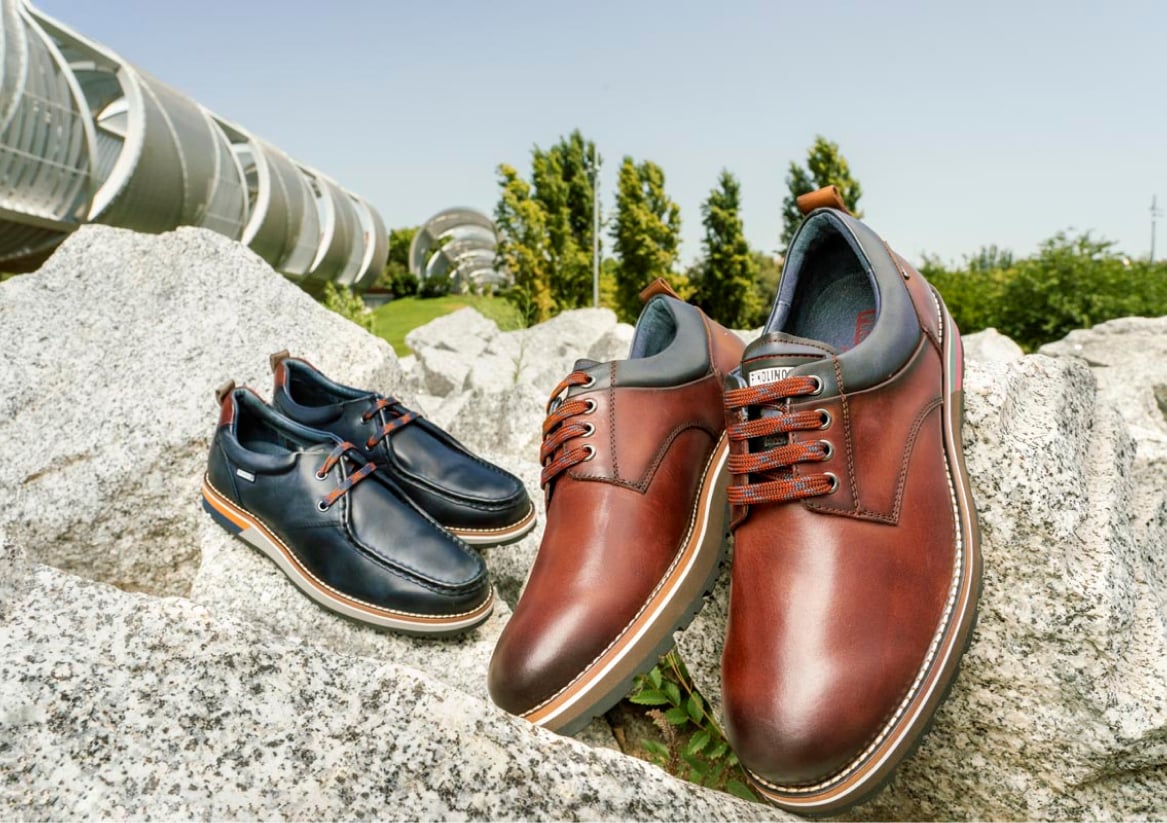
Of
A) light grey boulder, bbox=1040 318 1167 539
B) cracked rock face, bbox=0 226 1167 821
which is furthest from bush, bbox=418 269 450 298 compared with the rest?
cracked rock face, bbox=0 226 1167 821

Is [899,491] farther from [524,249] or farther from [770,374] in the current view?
[524,249]

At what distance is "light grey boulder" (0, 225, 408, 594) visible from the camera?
107 inches

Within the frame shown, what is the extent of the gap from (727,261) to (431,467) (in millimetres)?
22540

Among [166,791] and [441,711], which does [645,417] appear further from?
[166,791]

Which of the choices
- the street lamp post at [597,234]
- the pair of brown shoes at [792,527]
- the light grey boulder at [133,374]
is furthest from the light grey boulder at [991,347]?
the street lamp post at [597,234]

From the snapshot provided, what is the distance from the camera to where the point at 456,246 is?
52.5 metres

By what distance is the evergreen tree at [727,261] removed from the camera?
23.7 metres

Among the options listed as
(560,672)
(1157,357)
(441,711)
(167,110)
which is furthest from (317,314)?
(167,110)

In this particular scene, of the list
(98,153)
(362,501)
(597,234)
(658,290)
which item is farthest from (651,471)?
(98,153)

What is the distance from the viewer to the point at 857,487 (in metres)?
1.49

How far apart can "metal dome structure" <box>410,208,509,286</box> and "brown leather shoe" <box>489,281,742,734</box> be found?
45401 mm

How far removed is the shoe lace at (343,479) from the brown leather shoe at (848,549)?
1.16 m

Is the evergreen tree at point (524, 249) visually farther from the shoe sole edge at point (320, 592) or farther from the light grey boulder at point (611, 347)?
the shoe sole edge at point (320, 592)

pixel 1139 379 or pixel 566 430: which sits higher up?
pixel 566 430
